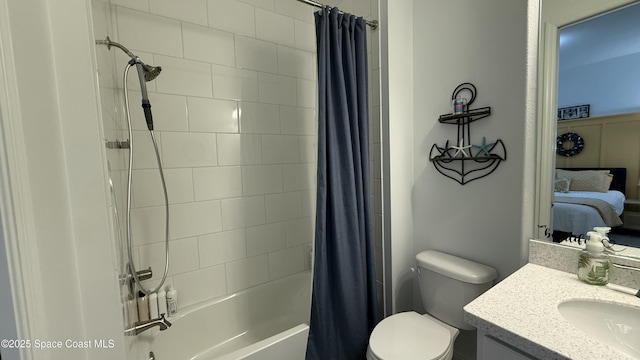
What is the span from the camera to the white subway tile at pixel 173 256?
4.88 feet

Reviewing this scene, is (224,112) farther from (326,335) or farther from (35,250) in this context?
(326,335)

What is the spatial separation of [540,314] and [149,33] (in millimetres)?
2151

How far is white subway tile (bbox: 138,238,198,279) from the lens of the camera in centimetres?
149

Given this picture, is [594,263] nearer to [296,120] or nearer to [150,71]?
[296,120]

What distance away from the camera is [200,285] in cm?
166

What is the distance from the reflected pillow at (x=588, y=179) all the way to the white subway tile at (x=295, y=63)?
5.46 ft

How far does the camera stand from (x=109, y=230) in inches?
26.8

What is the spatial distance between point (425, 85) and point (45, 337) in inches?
74.2

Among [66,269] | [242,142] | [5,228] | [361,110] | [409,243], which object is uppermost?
[361,110]

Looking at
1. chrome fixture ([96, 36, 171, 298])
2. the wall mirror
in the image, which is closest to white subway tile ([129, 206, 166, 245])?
chrome fixture ([96, 36, 171, 298])

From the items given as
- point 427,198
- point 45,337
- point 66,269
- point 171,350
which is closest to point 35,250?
point 66,269

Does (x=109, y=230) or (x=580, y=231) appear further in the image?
(x=580, y=231)

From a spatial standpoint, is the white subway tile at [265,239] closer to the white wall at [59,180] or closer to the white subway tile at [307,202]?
the white subway tile at [307,202]

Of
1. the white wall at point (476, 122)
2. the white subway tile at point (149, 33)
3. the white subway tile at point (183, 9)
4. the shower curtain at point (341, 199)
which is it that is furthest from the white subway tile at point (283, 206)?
the white subway tile at point (183, 9)
